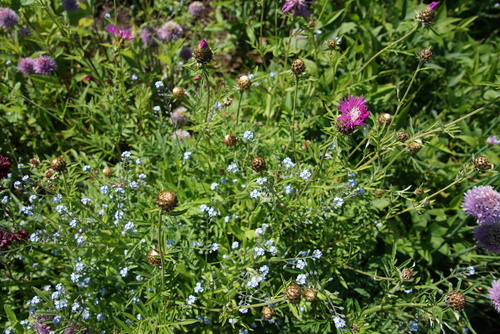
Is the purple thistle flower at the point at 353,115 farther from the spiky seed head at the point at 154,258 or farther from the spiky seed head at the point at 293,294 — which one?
the spiky seed head at the point at 154,258

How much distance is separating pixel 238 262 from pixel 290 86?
59.3 inches

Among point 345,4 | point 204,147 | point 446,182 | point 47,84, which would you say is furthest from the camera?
point 345,4

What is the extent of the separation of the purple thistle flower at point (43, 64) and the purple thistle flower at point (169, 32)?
94 cm

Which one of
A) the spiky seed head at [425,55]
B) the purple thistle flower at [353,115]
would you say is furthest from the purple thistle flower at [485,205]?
the purple thistle flower at [353,115]

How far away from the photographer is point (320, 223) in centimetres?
262

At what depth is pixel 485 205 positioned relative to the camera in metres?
2.34

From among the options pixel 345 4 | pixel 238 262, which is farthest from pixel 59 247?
pixel 345 4

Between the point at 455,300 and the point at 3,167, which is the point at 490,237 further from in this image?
the point at 3,167

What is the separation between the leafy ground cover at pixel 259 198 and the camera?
2.21 m

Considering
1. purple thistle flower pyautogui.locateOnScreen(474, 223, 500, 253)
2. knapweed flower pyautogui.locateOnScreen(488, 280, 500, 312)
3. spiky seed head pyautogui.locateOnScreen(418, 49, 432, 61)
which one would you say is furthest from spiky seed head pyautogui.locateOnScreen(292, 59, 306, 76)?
knapweed flower pyautogui.locateOnScreen(488, 280, 500, 312)

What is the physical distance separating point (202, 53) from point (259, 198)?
0.93 meters

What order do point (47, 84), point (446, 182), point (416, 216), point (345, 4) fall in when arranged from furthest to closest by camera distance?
point (345, 4), point (47, 84), point (446, 182), point (416, 216)

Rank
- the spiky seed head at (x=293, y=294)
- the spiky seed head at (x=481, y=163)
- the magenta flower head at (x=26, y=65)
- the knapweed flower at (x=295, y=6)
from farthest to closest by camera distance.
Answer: the magenta flower head at (x=26, y=65), the knapweed flower at (x=295, y=6), the spiky seed head at (x=481, y=163), the spiky seed head at (x=293, y=294)

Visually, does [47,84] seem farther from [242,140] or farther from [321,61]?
[321,61]
